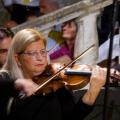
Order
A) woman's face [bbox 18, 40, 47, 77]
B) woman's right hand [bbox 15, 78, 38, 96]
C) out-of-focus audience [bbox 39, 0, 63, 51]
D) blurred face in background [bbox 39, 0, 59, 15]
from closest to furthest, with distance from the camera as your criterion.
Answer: woman's right hand [bbox 15, 78, 38, 96]
woman's face [bbox 18, 40, 47, 77]
out-of-focus audience [bbox 39, 0, 63, 51]
blurred face in background [bbox 39, 0, 59, 15]

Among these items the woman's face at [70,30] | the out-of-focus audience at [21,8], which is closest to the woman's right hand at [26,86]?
the woman's face at [70,30]

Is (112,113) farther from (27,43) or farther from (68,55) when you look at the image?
(68,55)

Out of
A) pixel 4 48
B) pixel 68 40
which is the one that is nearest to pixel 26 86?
pixel 4 48

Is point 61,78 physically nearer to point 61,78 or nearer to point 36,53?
point 61,78

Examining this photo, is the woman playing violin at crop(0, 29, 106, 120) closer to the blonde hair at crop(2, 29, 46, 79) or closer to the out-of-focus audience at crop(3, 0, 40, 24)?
the blonde hair at crop(2, 29, 46, 79)

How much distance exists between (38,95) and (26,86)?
21cm

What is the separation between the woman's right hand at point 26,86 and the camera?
3.88 m

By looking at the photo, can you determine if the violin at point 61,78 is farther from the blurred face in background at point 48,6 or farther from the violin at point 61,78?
the blurred face in background at point 48,6

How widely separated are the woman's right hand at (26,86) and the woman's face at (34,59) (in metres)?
0.17

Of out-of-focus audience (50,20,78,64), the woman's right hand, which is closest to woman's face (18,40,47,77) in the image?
the woman's right hand

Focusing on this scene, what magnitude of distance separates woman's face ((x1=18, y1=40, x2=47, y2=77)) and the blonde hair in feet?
0.11

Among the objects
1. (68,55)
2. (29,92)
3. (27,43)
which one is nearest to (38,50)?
(27,43)

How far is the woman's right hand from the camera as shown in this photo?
3877 mm

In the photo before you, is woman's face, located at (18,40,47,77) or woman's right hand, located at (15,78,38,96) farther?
woman's face, located at (18,40,47,77)
